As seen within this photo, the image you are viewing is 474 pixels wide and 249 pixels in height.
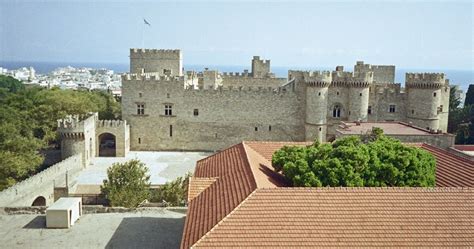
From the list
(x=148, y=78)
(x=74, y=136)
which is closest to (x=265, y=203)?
(x=74, y=136)

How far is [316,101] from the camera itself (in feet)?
133

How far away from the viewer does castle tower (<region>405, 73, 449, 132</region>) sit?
132 feet

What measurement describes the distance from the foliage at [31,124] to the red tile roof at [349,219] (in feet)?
65.3

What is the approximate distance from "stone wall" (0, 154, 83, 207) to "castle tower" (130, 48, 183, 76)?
14518 millimetres

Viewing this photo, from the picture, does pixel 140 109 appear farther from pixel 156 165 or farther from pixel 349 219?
pixel 349 219

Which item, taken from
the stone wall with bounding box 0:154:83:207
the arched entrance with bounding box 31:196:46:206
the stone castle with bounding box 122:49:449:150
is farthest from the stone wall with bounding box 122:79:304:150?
the arched entrance with bounding box 31:196:46:206

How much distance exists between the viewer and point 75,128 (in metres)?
36.2

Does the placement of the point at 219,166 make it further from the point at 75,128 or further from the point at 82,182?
the point at 75,128

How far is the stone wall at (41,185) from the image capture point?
24828 mm

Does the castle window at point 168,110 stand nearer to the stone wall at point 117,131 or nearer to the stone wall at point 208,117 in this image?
the stone wall at point 208,117

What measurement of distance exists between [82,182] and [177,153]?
1123 centimetres

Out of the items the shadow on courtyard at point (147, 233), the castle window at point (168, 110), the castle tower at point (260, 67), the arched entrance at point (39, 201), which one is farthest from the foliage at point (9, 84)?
the shadow on courtyard at point (147, 233)

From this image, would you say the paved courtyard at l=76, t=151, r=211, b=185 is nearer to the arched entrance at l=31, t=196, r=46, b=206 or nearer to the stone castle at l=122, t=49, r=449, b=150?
the stone castle at l=122, t=49, r=449, b=150

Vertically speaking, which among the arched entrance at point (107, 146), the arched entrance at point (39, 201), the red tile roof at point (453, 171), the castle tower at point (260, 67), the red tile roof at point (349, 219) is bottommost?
the arched entrance at point (39, 201)
